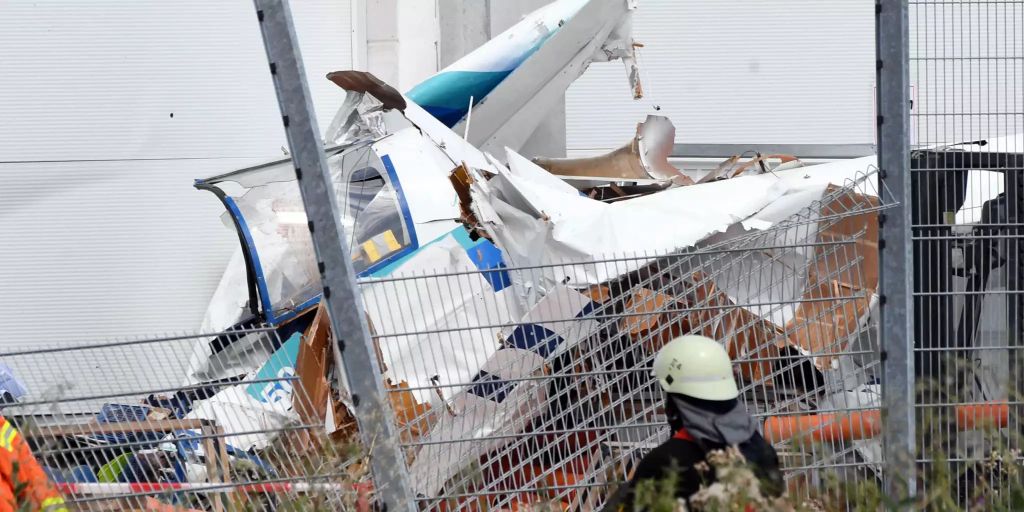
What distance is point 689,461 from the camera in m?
2.53

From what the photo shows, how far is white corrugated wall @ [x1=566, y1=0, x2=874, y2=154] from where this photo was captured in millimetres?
7883

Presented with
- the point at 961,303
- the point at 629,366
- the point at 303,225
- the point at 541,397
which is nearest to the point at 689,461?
the point at 541,397

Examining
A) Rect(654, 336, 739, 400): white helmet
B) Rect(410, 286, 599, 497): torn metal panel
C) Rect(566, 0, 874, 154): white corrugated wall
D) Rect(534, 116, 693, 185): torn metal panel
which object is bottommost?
Rect(410, 286, 599, 497): torn metal panel

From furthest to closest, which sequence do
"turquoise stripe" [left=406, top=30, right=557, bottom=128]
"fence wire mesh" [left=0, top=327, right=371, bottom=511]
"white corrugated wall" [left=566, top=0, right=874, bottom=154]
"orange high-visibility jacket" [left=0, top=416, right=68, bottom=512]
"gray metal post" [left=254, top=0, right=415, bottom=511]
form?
"white corrugated wall" [left=566, top=0, right=874, bottom=154] → "turquoise stripe" [left=406, top=30, right=557, bottom=128] → "fence wire mesh" [left=0, top=327, right=371, bottom=511] → "gray metal post" [left=254, top=0, right=415, bottom=511] → "orange high-visibility jacket" [left=0, top=416, right=68, bottom=512]

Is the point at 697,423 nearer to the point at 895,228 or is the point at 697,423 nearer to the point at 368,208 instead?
the point at 895,228

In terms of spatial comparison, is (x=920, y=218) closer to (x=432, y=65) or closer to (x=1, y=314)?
(x=432, y=65)

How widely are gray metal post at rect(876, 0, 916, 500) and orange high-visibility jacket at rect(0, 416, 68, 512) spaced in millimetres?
2356

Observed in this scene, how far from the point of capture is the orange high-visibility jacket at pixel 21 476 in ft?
9.12

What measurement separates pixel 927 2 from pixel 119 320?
5798 millimetres

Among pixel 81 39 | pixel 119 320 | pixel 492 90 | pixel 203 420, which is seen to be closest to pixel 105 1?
pixel 81 39

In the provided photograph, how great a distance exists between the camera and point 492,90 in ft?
21.3

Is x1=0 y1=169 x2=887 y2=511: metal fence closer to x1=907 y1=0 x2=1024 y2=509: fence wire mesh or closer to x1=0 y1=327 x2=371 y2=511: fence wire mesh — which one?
x1=0 y1=327 x2=371 y2=511: fence wire mesh

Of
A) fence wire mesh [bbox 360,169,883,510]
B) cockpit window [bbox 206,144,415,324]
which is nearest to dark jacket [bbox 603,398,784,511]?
fence wire mesh [bbox 360,169,883,510]

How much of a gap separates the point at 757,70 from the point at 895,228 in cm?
500
